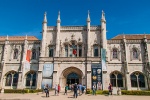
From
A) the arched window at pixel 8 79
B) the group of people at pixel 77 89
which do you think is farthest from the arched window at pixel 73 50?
the arched window at pixel 8 79

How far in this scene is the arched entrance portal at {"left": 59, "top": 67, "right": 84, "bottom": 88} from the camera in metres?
36.1

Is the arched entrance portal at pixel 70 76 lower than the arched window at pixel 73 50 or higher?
lower

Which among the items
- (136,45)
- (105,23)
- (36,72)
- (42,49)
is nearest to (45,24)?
(42,49)

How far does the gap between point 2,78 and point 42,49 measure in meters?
11.1

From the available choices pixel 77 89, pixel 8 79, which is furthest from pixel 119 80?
pixel 8 79

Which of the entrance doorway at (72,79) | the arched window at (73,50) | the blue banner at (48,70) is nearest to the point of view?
the blue banner at (48,70)

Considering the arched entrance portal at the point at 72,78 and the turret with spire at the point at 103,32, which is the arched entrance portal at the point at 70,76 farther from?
the turret with spire at the point at 103,32

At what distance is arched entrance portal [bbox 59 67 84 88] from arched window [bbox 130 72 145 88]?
10647 mm

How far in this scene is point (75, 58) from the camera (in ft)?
120

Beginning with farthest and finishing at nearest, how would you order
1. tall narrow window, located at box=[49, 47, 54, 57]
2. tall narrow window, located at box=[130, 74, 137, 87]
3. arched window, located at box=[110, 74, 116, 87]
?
tall narrow window, located at box=[49, 47, 54, 57]
arched window, located at box=[110, 74, 116, 87]
tall narrow window, located at box=[130, 74, 137, 87]

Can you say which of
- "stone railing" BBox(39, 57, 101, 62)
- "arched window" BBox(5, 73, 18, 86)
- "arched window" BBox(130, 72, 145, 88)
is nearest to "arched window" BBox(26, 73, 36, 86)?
"arched window" BBox(5, 73, 18, 86)

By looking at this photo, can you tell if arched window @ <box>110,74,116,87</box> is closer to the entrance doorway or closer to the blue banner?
the entrance doorway

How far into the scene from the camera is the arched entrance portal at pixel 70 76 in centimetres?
3609

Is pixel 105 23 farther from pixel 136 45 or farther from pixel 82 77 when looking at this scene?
pixel 82 77
